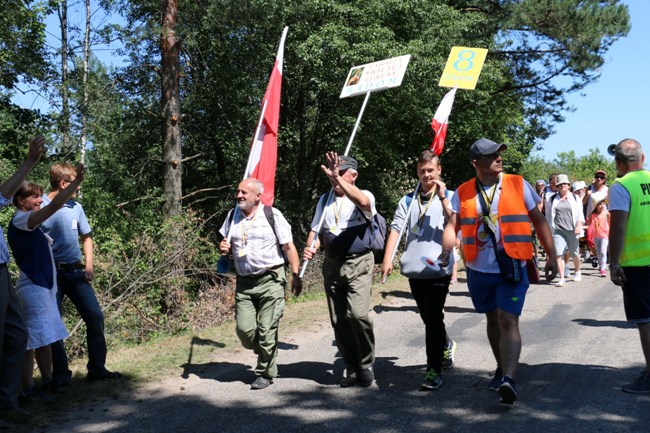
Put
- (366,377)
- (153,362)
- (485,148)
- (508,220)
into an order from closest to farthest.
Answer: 1. (508,220)
2. (485,148)
3. (366,377)
4. (153,362)

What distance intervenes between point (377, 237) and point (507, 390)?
185cm

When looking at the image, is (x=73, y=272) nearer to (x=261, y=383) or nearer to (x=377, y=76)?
(x=261, y=383)

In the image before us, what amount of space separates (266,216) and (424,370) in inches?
81.2

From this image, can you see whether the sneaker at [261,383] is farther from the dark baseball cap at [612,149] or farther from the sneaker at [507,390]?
the dark baseball cap at [612,149]

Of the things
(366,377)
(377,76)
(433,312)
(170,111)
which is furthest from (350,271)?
(170,111)

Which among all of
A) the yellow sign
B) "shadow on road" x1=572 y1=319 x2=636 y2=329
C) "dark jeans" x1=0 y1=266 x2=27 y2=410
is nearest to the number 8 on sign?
the yellow sign

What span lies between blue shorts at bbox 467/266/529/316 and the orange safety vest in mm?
166

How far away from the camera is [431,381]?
5.71m

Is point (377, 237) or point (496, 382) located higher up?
point (377, 237)

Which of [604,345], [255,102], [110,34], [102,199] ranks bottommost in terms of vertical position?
[604,345]

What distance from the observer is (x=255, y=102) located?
20.2 metres

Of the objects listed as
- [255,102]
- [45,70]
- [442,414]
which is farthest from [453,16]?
[442,414]

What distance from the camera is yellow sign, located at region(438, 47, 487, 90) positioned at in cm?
966

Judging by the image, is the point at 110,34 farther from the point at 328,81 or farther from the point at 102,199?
the point at 328,81
